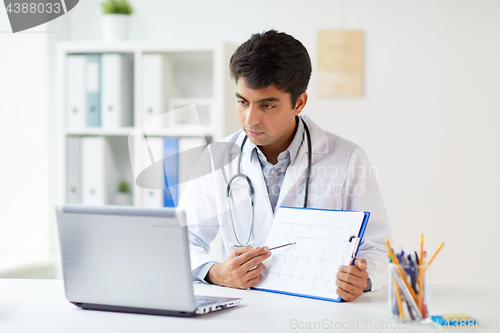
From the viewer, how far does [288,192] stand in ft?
5.20

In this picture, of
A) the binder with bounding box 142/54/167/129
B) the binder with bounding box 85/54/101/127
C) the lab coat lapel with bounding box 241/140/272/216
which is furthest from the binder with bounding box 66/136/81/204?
the lab coat lapel with bounding box 241/140/272/216

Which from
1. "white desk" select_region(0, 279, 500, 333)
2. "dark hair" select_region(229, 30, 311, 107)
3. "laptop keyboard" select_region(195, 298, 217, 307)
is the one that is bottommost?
"white desk" select_region(0, 279, 500, 333)

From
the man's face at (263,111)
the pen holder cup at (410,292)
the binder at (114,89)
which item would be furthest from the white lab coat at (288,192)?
the binder at (114,89)

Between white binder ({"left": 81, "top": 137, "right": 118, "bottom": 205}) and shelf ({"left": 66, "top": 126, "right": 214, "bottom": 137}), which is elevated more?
shelf ({"left": 66, "top": 126, "right": 214, "bottom": 137})

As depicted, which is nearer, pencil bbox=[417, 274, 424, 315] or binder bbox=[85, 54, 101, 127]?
pencil bbox=[417, 274, 424, 315]

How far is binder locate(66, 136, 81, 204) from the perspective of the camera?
8.32 ft

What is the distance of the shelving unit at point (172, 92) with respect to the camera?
2.38 meters

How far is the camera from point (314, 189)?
5.28 feet

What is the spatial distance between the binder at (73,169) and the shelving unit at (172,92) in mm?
15

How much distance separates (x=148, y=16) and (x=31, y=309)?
195cm

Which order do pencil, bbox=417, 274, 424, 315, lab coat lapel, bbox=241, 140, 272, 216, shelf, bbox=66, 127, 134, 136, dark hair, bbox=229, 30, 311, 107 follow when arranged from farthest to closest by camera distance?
1. shelf, bbox=66, 127, 134, 136
2. lab coat lapel, bbox=241, 140, 272, 216
3. dark hair, bbox=229, 30, 311, 107
4. pencil, bbox=417, 274, 424, 315

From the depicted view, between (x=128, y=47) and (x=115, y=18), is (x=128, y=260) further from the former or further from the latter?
(x=115, y=18)

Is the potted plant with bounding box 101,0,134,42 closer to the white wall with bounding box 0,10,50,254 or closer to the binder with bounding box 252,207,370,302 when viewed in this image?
the white wall with bounding box 0,10,50,254

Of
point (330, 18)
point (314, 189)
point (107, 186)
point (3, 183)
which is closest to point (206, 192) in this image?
point (314, 189)
